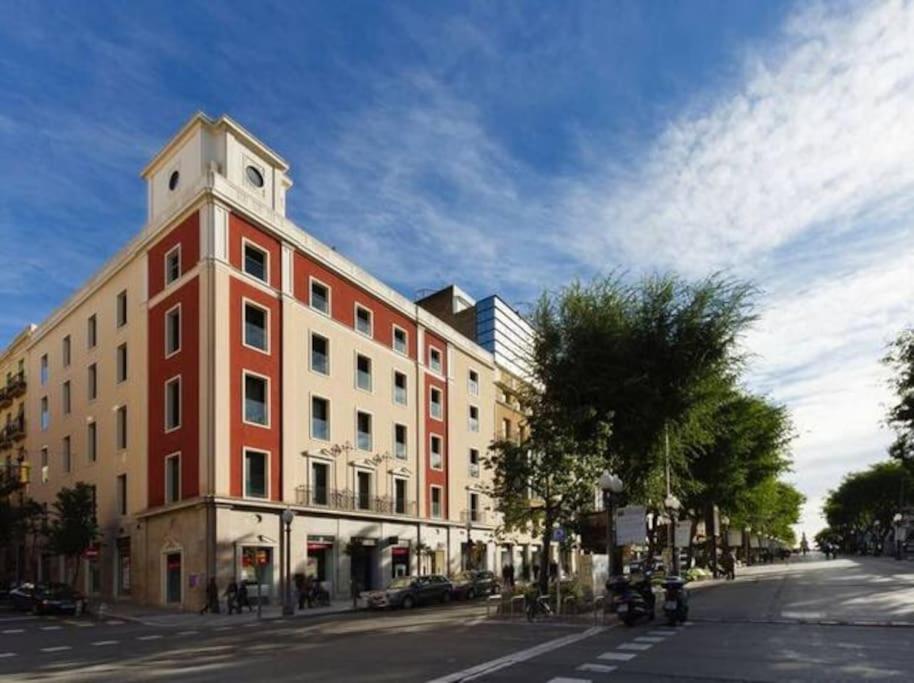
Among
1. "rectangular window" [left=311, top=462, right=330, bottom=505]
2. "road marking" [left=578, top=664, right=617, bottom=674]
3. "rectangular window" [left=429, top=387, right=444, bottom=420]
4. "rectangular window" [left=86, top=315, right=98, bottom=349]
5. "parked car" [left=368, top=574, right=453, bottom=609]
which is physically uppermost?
"rectangular window" [left=86, top=315, right=98, bottom=349]

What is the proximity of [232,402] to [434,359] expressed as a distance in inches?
818

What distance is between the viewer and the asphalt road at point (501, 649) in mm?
12656

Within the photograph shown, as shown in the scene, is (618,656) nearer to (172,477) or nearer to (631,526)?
(631,526)

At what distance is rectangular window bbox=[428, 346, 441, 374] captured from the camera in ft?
176

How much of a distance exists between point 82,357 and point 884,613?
40.8 meters

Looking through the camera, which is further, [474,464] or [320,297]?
[474,464]

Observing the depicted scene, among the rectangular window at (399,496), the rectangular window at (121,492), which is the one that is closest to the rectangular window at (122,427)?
the rectangular window at (121,492)

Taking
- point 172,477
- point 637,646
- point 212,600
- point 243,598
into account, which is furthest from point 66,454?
point 637,646

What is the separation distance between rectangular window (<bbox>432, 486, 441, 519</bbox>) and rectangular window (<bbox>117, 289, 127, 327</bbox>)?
20.9 metres

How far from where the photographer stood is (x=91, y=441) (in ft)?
147

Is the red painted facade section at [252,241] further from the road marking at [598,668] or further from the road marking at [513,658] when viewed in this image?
the road marking at [598,668]

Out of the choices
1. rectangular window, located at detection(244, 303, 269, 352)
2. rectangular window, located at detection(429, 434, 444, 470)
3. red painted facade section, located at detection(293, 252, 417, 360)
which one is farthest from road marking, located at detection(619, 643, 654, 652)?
rectangular window, located at detection(429, 434, 444, 470)

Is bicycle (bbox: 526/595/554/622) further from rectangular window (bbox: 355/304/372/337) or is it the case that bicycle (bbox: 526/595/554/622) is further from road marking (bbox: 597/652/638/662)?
rectangular window (bbox: 355/304/372/337)

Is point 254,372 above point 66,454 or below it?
above
